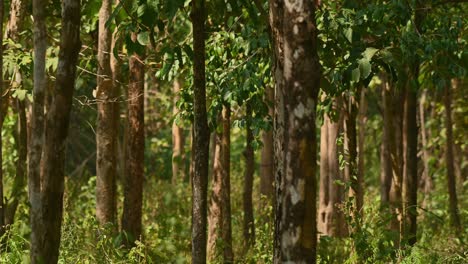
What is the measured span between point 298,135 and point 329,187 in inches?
392

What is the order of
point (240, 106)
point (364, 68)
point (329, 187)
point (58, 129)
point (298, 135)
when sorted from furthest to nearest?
point (329, 187)
point (240, 106)
point (364, 68)
point (58, 129)
point (298, 135)

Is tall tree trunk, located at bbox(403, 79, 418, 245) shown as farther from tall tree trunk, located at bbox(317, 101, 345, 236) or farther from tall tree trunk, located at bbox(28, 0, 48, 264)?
tall tree trunk, located at bbox(28, 0, 48, 264)

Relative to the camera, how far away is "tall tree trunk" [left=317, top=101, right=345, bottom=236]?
15.5 m

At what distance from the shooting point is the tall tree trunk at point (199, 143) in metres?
8.71

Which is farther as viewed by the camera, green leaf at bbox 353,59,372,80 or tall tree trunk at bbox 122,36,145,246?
tall tree trunk at bbox 122,36,145,246

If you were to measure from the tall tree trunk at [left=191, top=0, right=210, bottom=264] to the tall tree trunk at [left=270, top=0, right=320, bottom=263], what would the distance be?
8.43ft

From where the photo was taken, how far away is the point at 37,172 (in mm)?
7961

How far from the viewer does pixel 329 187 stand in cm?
1594

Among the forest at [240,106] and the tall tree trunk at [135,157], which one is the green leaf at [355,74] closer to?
the forest at [240,106]

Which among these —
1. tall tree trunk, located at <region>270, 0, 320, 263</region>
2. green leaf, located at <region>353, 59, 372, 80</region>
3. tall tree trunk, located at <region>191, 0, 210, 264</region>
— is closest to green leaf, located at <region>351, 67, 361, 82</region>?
green leaf, located at <region>353, 59, 372, 80</region>

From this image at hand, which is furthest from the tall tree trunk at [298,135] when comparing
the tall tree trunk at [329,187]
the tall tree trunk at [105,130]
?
the tall tree trunk at [329,187]

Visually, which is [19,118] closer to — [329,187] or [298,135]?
[329,187]

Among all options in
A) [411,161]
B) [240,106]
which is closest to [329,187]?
[411,161]

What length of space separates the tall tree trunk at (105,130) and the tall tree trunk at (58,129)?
375 centimetres
